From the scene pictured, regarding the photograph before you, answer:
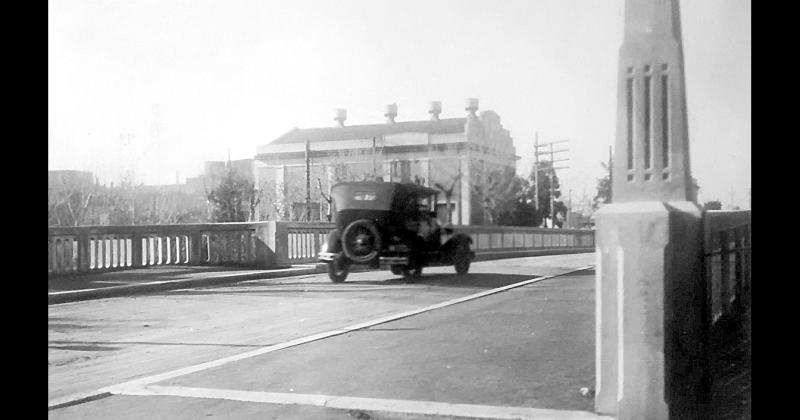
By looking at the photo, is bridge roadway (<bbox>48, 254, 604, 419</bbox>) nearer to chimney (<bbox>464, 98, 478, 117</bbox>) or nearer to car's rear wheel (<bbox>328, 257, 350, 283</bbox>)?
car's rear wheel (<bbox>328, 257, 350, 283</bbox>)

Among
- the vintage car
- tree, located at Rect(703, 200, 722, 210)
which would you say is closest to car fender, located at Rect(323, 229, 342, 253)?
the vintage car

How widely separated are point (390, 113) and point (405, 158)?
17cm

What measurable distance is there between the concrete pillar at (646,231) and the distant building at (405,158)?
0.33 m

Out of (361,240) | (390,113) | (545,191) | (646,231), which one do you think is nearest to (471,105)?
(390,113)

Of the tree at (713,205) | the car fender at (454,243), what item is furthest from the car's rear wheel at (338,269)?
the tree at (713,205)

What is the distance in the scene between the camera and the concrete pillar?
1.59 metres

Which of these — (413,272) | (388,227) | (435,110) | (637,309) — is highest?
(435,110)

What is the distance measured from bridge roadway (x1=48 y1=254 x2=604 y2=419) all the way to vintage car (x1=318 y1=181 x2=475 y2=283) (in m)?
0.05

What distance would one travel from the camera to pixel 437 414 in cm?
161

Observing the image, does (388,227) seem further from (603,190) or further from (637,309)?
(637,309)

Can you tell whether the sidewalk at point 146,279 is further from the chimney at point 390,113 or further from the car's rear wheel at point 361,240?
the chimney at point 390,113

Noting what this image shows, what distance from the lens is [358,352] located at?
67.3 inches
